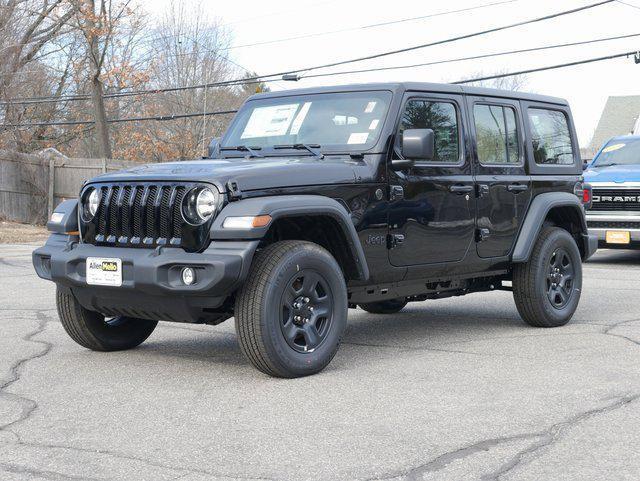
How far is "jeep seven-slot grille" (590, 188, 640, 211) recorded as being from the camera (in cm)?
1370

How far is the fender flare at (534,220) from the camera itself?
750cm

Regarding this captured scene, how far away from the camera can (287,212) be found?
5.54m

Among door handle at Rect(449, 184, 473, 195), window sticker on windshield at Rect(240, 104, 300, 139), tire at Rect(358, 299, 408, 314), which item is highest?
window sticker on windshield at Rect(240, 104, 300, 139)

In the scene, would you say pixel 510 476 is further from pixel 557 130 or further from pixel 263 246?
pixel 557 130

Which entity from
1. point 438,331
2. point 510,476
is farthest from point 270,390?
point 438,331

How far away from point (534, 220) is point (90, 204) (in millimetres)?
3553

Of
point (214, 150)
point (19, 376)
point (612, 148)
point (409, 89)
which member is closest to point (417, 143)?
point (409, 89)

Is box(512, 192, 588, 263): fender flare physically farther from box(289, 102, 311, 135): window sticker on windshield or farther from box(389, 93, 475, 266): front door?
box(289, 102, 311, 135): window sticker on windshield

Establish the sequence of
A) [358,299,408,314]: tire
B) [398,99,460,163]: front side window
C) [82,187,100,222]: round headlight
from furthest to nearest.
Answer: [358,299,408,314]: tire → [398,99,460,163]: front side window → [82,187,100,222]: round headlight

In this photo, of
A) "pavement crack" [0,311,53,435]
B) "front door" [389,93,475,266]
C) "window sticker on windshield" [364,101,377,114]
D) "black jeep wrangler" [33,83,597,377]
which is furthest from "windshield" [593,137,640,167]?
"pavement crack" [0,311,53,435]

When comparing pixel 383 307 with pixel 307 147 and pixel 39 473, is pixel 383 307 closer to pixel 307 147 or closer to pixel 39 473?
pixel 307 147

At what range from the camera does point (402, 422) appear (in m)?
4.72

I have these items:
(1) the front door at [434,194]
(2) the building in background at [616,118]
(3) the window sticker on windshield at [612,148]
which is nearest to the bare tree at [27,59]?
(3) the window sticker on windshield at [612,148]

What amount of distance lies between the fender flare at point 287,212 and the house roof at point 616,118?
58197 mm
